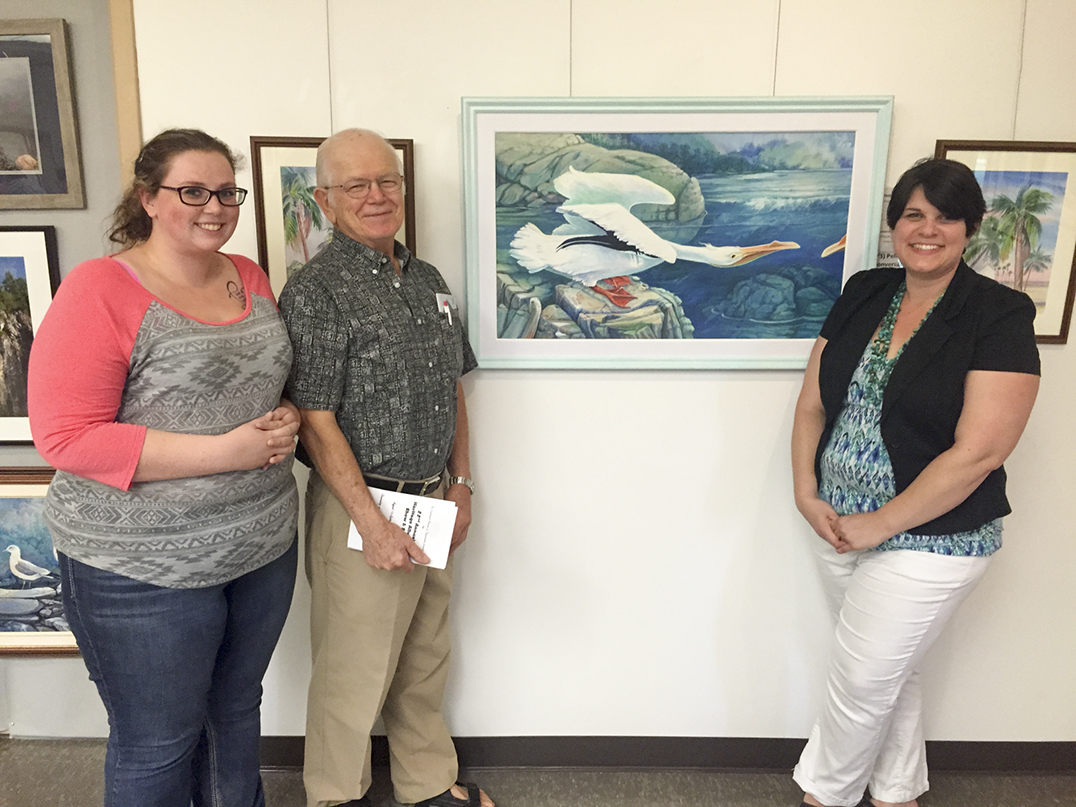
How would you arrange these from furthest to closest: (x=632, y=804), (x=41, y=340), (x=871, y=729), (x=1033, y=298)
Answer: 1. (x=632, y=804)
2. (x=1033, y=298)
3. (x=871, y=729)
4. (x=41, y=340)

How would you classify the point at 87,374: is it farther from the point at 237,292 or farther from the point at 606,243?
the point at 606,243

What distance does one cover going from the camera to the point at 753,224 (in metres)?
1.73

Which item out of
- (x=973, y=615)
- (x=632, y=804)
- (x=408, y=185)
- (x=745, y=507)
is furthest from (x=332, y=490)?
(x=973, y=615)

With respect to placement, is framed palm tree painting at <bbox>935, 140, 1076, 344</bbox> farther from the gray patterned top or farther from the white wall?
the gray patterned top

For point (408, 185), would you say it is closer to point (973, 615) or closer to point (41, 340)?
point (41, 340)

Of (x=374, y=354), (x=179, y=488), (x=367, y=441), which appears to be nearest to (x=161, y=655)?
(x=179, y=488)

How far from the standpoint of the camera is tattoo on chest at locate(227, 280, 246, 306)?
132 cm

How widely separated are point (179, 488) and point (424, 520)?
0.52m

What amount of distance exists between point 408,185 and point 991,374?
1.41 meters

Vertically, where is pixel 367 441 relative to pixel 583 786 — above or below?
above

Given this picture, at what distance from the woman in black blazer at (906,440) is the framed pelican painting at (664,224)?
189 millimetres

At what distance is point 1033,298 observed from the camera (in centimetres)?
177

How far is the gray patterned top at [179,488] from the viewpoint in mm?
1185

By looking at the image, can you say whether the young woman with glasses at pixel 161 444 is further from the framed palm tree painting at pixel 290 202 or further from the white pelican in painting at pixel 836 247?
the white pelican in painting at pixel 836 247
